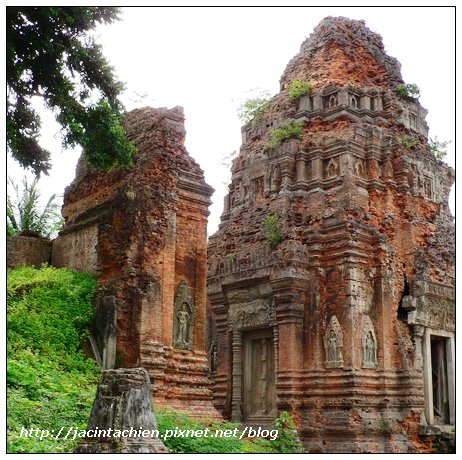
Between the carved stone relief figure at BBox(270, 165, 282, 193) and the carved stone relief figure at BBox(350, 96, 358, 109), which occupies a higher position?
the carved stone relief figure at BBox(350, 96, 358, 109)

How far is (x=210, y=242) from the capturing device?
1931cm

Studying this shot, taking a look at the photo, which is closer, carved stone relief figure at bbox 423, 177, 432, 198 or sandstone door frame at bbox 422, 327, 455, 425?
sandstone door frame at bbox 422, 327, 455, 425

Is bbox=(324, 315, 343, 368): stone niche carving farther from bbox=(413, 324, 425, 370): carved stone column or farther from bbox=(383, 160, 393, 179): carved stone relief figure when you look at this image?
bbox=(383, 160, 393, 179): carved stone relief figure

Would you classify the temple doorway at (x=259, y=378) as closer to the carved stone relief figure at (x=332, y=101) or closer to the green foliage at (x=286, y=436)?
the green foliage at (x=286, y=436)

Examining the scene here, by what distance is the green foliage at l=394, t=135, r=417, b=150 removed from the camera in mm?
17828

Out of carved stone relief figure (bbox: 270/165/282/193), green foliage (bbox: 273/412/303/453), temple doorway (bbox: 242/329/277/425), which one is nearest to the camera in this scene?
green foliage (bbox: 273/412/303/453)

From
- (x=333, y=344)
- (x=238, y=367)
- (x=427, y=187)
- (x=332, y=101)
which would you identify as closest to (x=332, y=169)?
(x=332, y=101)

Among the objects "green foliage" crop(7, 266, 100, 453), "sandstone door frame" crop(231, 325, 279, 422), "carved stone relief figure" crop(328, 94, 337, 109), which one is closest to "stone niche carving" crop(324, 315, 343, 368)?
"sandstone door frame" crop(231, 325, 279, 422)

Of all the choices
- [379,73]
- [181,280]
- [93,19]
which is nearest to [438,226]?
[379,73]

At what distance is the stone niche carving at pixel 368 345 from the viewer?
15.4 meters

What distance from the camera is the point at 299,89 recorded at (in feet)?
61.6

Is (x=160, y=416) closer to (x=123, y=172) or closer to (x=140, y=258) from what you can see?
(x=140, y=258)

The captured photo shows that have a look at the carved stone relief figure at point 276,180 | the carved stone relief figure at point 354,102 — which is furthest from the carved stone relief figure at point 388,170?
the carved stone relief figure at point 276,180

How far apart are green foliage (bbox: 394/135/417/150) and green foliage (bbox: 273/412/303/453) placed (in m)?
7.28
